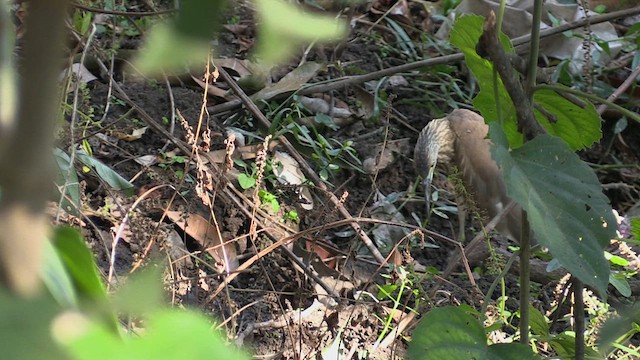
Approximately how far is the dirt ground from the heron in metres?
0.12

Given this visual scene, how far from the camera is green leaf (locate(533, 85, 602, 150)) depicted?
1656 mm

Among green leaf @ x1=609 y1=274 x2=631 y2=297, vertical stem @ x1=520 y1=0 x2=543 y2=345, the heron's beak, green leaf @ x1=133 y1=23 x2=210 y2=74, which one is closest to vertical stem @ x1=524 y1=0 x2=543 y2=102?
vertical stem @ x1=520 y1=0 x2=543 y2=345

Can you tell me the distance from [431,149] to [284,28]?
11.0 ft

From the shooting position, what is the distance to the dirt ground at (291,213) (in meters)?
2.36

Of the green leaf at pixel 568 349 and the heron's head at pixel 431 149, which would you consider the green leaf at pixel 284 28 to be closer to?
the green leaf at pixel 568 349

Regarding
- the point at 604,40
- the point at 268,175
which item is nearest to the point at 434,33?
the point at 604,40

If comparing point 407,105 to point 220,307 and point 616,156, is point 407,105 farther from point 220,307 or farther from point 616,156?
point 220,307

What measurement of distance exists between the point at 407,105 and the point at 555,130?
263 centimetres

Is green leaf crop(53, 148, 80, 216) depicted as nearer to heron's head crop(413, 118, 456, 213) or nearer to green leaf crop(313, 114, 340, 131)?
green leaf crop(313, 114, 340, 131)

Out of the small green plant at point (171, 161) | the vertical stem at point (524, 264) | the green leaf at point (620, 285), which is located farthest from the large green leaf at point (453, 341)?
the small green plant at point (171, 161)

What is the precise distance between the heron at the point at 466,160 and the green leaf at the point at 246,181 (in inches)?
39.2

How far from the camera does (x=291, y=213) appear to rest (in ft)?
9.70

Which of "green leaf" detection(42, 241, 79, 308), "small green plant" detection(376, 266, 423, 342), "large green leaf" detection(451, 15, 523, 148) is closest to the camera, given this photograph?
"green leaf" detection(42, 241, 79, 308)

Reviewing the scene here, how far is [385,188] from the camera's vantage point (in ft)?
12.4
